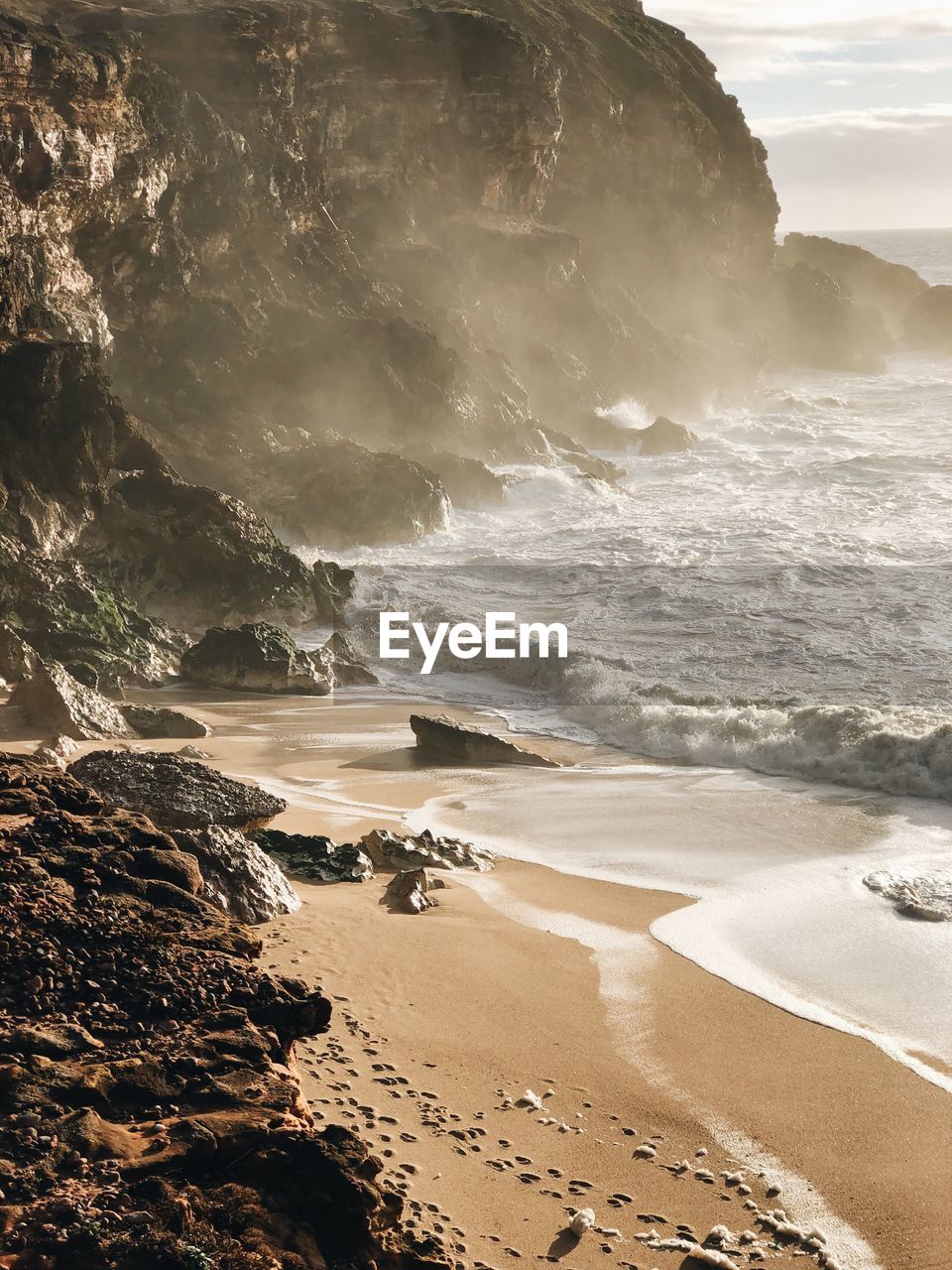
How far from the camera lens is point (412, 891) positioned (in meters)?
6.78

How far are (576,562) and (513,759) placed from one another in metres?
9.95

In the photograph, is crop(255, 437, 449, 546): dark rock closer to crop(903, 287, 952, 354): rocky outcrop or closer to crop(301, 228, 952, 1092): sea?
crop(301, 228, 952, 1092): sea

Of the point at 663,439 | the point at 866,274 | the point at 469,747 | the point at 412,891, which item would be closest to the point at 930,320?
the point at 866,274

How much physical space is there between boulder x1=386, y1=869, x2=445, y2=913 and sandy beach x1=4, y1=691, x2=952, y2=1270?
0.35 ft

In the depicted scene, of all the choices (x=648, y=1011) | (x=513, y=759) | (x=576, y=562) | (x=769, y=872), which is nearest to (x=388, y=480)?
(x=576, y=562)

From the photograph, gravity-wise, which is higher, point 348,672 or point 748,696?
point 348,672

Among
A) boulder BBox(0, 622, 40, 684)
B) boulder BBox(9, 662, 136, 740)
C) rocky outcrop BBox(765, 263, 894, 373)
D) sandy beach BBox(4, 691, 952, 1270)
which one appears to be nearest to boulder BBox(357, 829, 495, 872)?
sandy beach BBox(4, 691, 952, 1270)

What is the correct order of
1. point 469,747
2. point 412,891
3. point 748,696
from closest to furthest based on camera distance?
point 412,891 → point 469,747 → point 748,696

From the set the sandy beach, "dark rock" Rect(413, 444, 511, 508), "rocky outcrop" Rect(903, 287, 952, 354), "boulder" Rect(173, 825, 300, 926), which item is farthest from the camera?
"rocky outcrop" Rect(903, 287, 952, 354)

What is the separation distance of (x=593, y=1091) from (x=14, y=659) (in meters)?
8.72

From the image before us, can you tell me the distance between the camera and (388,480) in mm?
22047

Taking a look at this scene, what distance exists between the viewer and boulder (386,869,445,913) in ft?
21.9

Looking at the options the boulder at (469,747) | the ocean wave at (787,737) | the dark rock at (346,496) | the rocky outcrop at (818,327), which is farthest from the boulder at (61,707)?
the rocky outcrop at (818,327)

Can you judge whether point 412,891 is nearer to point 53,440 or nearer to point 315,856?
point 315,856
